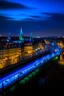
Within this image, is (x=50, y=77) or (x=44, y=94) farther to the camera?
(x=50, y=77)

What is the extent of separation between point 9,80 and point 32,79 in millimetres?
9089

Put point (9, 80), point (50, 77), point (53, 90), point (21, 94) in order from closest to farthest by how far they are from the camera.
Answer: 1. point (9, 80)
2. point (21, 94)
3. point (53, 90)
4. point (50, 77)

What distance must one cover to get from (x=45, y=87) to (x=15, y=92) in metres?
7.33

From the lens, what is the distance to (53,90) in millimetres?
30016

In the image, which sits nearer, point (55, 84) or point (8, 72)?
point (8, 72)

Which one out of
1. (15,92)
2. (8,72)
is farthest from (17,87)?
(8,72)

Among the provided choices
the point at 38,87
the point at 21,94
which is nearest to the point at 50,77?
the point at 38,87

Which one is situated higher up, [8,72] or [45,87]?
[8,72]

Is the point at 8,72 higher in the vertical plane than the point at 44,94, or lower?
higher

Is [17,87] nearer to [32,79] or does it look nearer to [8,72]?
[8,72]

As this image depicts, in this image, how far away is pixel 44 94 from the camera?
2797cm

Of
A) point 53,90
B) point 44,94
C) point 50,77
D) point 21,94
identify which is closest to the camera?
point 21,94

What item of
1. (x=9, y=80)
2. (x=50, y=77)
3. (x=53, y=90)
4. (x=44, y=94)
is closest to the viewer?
(x=9, y=80)

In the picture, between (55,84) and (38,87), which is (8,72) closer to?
(38,87)
